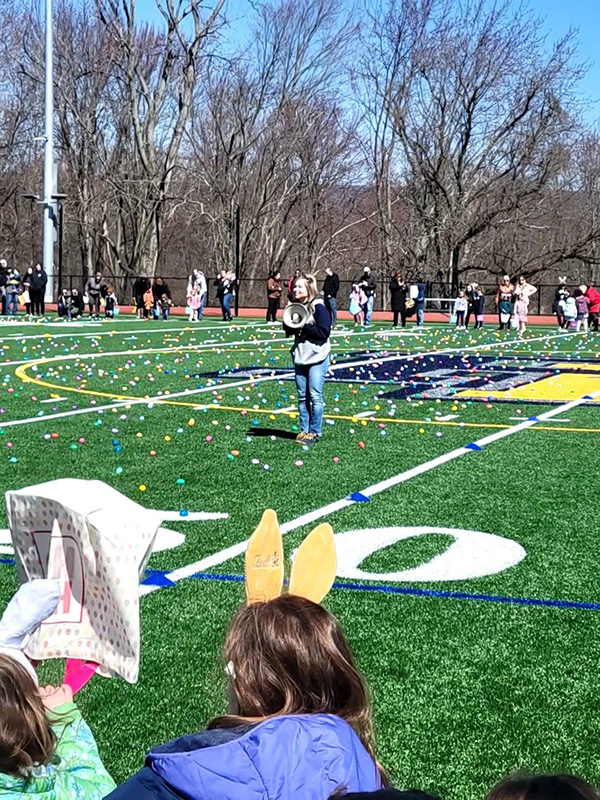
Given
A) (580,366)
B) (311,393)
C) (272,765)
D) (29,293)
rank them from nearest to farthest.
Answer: (272,765), (311,393), (580,366), (29,293)

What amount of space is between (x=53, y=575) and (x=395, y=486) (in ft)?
23.3

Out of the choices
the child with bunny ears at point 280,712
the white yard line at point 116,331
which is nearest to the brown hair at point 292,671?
the child with bunny ears at point 280,712

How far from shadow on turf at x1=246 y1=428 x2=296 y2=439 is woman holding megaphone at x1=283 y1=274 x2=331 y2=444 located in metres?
0.28

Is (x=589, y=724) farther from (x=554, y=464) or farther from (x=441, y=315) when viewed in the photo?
(x=441, y=315)

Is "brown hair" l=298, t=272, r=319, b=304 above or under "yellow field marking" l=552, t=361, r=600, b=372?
above

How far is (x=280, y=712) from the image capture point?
245cm

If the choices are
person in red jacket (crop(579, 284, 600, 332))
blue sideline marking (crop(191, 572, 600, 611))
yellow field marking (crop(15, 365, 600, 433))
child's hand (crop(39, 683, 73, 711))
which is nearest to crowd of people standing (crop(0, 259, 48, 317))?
person in red jacket (crop(579, 284, 600, 332))

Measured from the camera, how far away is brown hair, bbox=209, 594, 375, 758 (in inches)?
96.7

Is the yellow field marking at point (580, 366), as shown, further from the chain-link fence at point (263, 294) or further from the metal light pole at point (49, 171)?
the chain-link fence at point (263, 294)

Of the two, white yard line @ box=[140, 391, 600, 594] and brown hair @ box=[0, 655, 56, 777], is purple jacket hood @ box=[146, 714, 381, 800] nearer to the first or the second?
brown hair @ box=[0, 655, 56, 777]

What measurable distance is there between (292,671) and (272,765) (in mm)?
238

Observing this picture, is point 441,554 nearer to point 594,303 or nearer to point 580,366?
point 580,366

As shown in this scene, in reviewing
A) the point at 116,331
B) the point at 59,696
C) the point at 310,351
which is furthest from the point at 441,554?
the point at 116,331

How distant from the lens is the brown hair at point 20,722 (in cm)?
239
